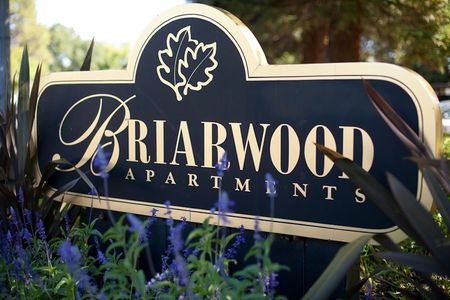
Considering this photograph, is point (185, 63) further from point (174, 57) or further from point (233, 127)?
point (233, 127)

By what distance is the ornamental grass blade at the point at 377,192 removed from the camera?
1838 mm

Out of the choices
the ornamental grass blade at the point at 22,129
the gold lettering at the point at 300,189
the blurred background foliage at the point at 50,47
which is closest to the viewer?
the gold lettering at the point at 300,189

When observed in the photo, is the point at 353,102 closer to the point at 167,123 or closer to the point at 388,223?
the point at 388,223

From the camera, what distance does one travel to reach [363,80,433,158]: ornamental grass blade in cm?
180

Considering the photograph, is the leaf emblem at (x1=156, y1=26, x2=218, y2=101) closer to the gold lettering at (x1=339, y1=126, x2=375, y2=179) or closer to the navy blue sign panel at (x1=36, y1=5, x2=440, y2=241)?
the navy blue sign panel at (x1=36, y1=5, x2=440, y2=241)

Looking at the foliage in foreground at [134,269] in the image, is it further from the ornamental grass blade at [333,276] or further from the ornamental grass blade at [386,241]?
the ornamental grass blade at [386,241]

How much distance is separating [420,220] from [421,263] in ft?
0.46

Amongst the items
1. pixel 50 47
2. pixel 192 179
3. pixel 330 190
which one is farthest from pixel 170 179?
pixel 50 47

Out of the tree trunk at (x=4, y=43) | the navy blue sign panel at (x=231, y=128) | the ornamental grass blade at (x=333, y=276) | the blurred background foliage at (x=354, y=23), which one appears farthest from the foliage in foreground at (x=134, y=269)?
the blurred background foliage at (x=354, y=23)

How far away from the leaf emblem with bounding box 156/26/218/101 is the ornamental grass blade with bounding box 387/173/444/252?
1094 mm

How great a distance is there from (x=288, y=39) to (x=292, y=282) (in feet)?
28.9

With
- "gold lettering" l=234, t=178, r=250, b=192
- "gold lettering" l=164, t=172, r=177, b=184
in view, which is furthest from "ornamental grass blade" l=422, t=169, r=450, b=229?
"gold lettering" l=164, t=172, r=177, b=184

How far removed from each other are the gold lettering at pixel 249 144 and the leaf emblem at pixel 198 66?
0.27 meters

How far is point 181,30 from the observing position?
2504mm
